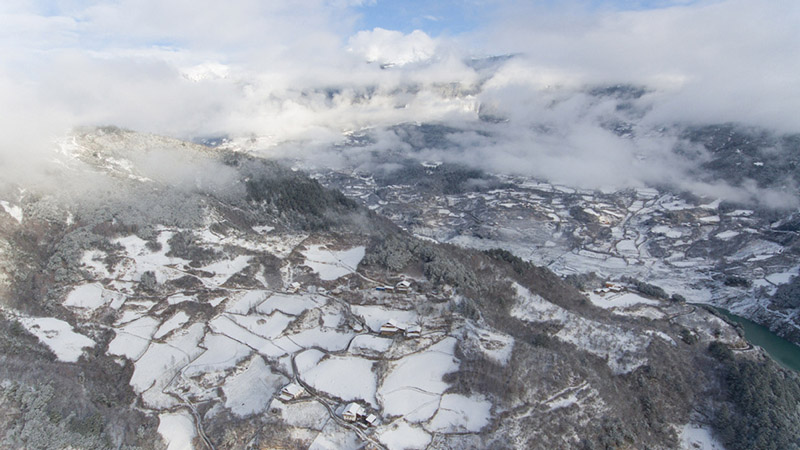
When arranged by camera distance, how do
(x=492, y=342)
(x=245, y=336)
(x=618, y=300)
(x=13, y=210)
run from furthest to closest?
(x=618, y=300), (x=13, y=210), (x=245, y=336), (x=492, y=342)

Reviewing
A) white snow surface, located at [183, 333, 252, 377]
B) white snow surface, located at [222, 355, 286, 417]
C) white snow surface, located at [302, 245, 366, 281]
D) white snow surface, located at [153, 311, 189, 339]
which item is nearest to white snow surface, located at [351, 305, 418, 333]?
white snow surface, located at [302, 245, 366, 281]

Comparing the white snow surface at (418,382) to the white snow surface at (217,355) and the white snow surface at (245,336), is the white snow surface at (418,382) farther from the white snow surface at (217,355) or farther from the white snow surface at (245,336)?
the white snow surface at (217,355)

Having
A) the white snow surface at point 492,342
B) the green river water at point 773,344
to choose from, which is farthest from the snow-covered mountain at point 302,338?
the green river water at point 773,344

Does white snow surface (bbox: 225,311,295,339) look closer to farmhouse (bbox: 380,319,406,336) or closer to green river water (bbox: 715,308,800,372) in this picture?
farmhouse (bbox: 380,319,406,336)

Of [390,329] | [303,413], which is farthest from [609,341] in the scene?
[303,413]

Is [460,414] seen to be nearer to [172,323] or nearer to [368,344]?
[368,344]
